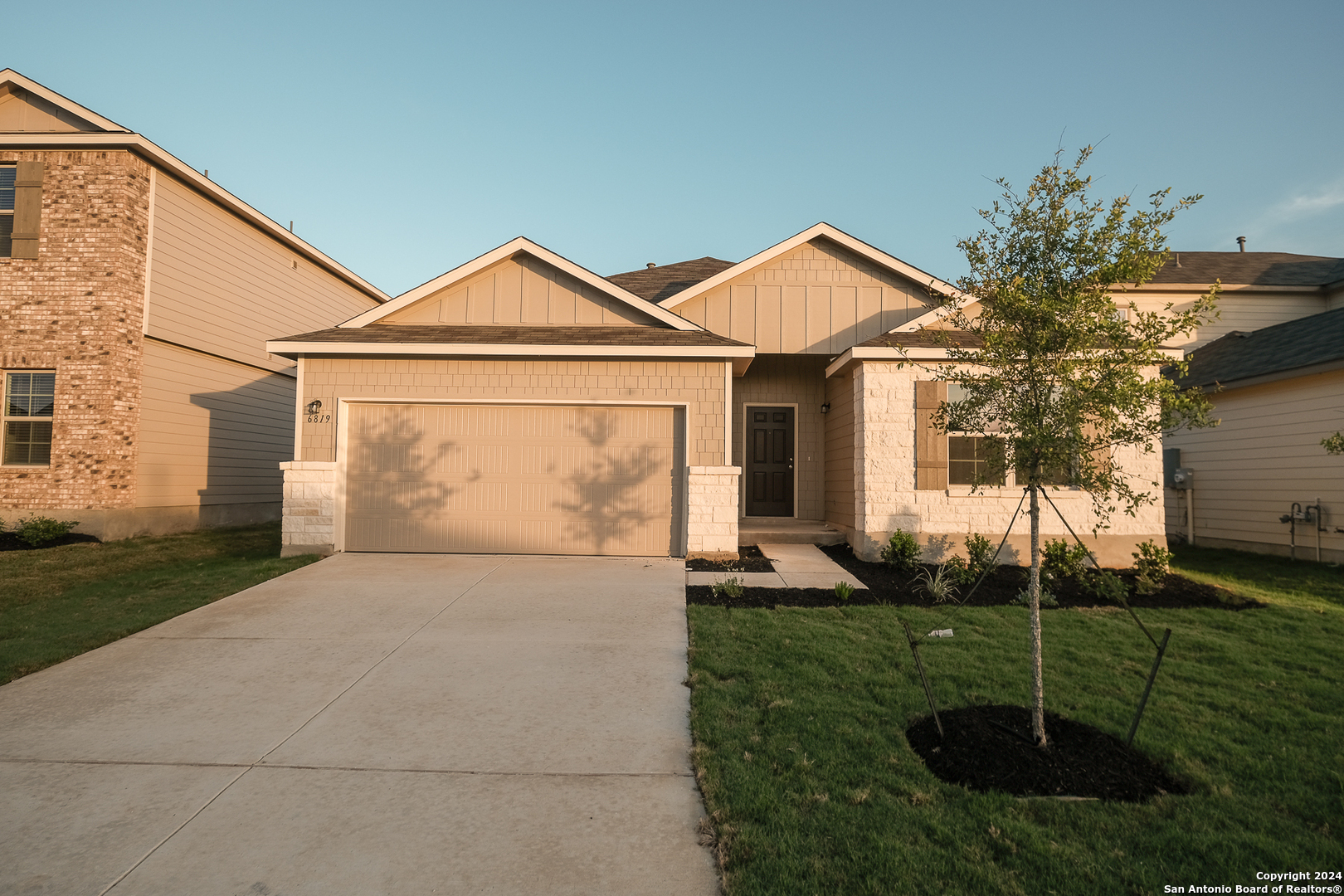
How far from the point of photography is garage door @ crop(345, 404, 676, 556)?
9539 mm

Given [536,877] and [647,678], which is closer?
[536,877]

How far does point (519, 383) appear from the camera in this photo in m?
9.63

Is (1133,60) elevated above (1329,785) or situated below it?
above

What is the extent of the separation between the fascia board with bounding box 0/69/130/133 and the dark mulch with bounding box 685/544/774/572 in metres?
12.0

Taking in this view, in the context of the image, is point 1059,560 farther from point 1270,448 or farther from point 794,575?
point 1270,448

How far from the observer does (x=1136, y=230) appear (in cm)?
371

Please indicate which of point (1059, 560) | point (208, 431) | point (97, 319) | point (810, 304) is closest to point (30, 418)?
point (97, 319)

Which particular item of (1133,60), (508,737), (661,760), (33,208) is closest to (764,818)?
(661,760)

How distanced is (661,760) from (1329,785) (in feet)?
10.9

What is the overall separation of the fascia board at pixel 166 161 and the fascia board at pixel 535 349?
5493 millimetres

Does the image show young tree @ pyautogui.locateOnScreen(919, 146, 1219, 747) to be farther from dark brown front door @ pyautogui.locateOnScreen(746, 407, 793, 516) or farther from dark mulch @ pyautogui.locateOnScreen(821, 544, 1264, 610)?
dark brown front door @ pyautogui.locateOnScreen(746, 407, 793, 516)

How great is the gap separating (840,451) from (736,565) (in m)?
3.26

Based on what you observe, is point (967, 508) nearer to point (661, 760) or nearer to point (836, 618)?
point (836, 618)

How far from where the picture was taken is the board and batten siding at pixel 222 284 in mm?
12062
